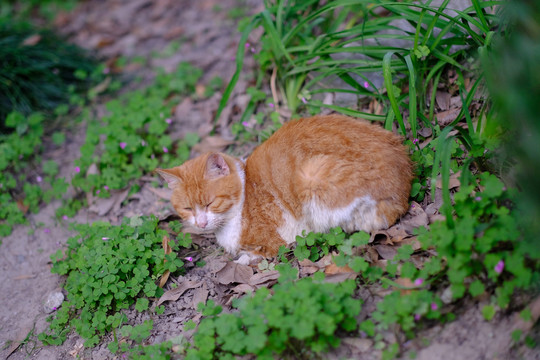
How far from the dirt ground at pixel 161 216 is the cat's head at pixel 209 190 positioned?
15.8 inches

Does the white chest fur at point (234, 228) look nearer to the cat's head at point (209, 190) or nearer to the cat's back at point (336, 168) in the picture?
the cat's head at point (209, 190)

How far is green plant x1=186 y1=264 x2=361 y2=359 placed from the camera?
7.95ft

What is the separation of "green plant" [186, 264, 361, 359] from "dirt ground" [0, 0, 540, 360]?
20cm

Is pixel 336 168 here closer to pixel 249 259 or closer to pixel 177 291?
pixel 249 259

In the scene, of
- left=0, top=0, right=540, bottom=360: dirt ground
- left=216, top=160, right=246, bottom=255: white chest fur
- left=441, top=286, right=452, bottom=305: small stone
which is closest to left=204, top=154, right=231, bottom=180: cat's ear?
left=216, top=160, right=246, bottom=255: white chest fur

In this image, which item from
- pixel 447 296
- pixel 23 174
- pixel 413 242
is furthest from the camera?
pixel 23 174

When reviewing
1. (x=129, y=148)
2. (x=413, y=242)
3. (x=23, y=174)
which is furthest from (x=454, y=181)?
(x=23, y=174)

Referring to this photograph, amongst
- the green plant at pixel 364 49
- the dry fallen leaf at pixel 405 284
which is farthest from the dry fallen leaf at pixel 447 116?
the dry fallen leaf at pixel 405 284

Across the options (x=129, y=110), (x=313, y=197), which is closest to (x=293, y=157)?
(x=313, y=197)

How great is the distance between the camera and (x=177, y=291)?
342 cm

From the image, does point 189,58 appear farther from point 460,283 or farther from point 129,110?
point 460,283

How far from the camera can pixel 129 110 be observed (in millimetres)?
4875

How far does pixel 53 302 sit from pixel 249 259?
1.58m

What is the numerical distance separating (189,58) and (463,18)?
12.0ft
